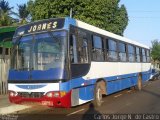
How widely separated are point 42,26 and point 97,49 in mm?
2999

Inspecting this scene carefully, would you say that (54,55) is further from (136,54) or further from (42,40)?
(136,54)

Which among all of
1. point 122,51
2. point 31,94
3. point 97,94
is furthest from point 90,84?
point 122,51

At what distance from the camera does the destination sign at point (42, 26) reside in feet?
38.3

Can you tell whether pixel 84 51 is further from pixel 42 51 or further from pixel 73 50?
pixel 42 51

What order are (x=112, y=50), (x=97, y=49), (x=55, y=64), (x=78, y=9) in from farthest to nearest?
(x=78, y=9) < (x=112, y=50) < (x=97, y=49) < (x=55, y=64)

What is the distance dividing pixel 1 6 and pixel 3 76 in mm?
40268

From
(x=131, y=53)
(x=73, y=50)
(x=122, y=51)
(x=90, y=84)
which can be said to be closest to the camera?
(x=73, y=50)

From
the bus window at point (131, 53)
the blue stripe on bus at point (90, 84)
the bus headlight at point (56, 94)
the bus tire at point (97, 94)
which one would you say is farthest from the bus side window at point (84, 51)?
the bus window at point (131, 53)

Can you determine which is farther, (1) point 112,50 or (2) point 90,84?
(1) point 112,50

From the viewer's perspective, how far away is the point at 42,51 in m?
11.5

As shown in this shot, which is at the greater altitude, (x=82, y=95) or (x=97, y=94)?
(x=82, y=95)

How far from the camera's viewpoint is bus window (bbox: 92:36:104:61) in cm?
1370

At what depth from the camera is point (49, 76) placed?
36.8ft

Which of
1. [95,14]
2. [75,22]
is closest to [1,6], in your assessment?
[95,14]
